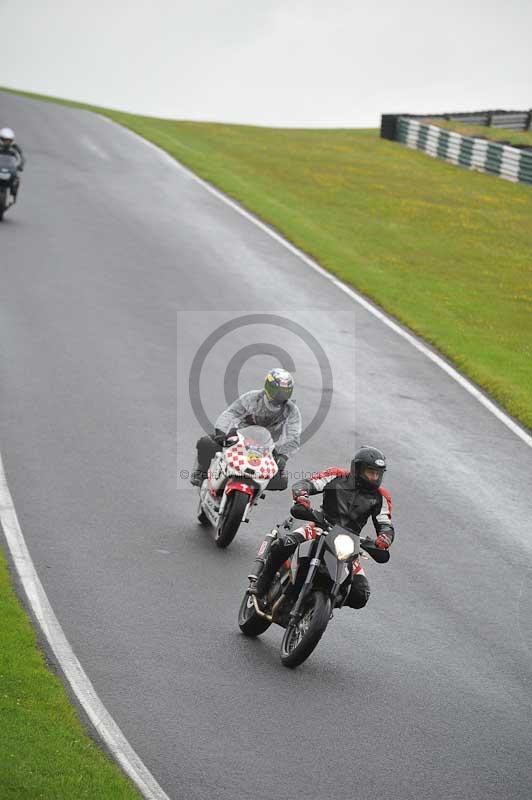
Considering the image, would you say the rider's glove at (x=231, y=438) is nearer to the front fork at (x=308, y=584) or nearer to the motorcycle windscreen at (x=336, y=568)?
the front fork at (x=308, y=584)

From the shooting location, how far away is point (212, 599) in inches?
457

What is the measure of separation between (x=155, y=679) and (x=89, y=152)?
31.3 meters

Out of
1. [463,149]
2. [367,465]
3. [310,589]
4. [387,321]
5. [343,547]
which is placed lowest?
[387,321]

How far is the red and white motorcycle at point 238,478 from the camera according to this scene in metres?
12.7

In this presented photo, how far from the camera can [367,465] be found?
10.4m

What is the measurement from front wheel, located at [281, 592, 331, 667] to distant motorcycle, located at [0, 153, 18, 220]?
60.3ft

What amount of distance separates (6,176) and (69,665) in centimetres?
1862

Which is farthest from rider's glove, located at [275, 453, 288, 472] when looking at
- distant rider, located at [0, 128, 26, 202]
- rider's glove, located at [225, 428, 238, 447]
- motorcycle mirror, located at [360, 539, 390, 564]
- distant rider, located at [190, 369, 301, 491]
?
distant rider, located at [0, 128, 26, 202]

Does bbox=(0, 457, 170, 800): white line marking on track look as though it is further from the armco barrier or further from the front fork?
the armco barrier

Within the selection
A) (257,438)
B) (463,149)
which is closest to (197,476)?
(257,438)

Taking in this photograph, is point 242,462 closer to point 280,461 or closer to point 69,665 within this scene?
point 280,461

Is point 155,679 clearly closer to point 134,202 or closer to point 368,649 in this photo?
point 368,649

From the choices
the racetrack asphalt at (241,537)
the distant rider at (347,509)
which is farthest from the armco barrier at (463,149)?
the distant rider at (347,509)

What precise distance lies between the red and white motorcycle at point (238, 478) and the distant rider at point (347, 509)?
1772 millimetres
